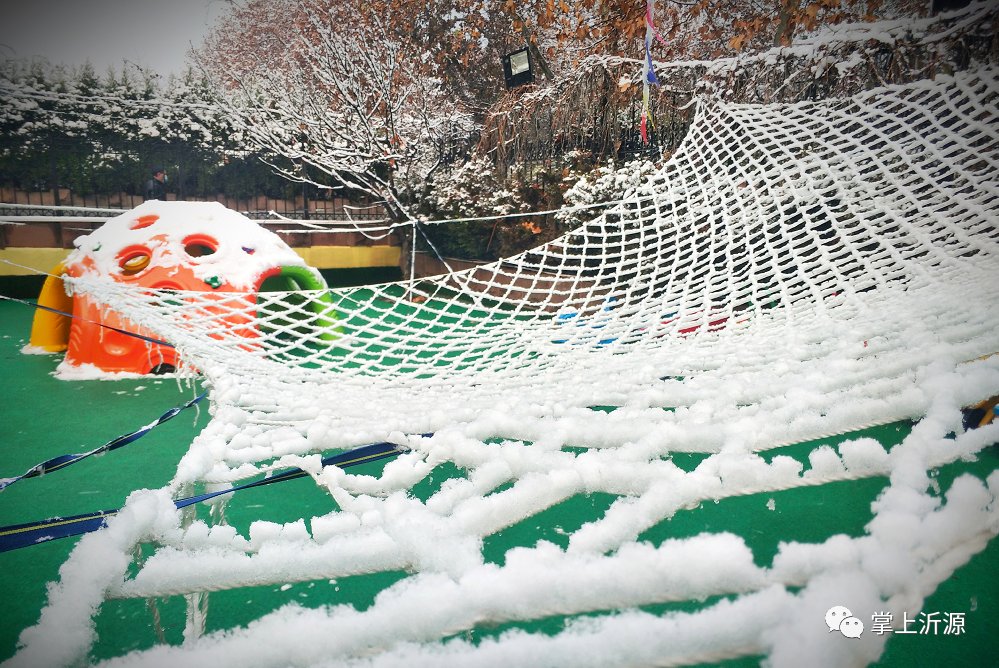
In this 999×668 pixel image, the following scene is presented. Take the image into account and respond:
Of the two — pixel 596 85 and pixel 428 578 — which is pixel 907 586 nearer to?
pixel 428 578

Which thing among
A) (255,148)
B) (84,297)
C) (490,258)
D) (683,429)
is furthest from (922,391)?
(255,148)

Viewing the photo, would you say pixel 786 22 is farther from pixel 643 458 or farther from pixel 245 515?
pixel 245 515

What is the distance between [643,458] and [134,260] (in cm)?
175

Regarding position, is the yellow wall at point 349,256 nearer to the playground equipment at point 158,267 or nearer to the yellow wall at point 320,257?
the yellow wall at point 320,257

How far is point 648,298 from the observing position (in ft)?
3.87

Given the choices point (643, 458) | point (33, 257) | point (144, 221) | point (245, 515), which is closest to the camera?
→ point (643, 458)

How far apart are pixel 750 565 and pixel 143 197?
4.47 meters

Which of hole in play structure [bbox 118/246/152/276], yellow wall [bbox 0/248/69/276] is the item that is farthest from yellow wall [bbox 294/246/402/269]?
hole in play structure [bbox 118/246/152/276]

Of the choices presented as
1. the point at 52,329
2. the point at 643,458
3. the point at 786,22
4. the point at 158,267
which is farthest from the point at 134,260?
the point at 786,22

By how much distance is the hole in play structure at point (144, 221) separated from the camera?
1751 mm

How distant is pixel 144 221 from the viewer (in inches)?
69.9

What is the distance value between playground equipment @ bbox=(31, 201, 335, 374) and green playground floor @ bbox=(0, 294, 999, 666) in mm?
160

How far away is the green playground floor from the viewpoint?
0.63m

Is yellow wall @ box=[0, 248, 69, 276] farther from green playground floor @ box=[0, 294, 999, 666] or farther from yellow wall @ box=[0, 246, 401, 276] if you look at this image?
green playground floor @ box=[0, 294, 999, 666]
